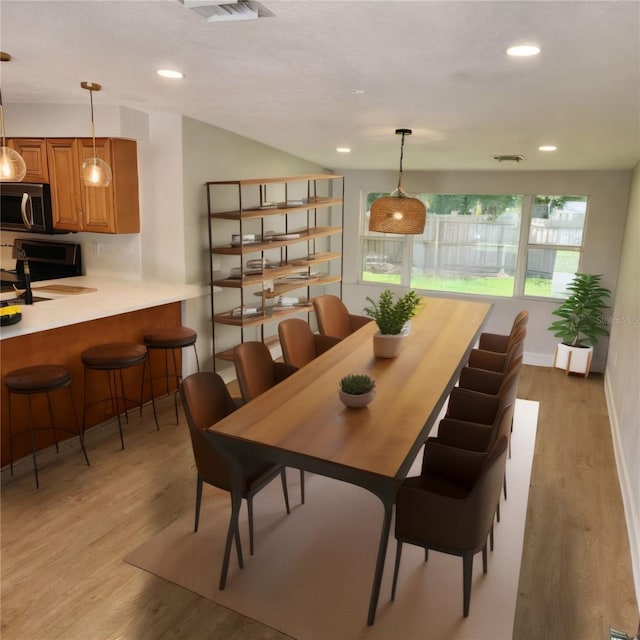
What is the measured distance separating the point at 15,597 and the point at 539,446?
349cm

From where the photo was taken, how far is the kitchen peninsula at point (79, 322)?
10.9ft

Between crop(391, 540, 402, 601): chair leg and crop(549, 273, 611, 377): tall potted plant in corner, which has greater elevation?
crop(549, 273, 611, 377): tall potted plant in corner

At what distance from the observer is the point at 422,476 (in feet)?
8.32

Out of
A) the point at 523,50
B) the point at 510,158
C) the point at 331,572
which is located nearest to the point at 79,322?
the point at 331,572

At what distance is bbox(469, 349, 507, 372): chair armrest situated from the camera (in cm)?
395

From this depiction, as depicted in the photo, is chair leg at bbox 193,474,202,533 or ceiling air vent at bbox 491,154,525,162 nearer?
chair leg at bbox 193,474,202,533

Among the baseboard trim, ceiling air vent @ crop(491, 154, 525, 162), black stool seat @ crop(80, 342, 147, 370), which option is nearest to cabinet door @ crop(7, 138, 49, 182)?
black stool seat @ crop(80, 342, 147, 370)

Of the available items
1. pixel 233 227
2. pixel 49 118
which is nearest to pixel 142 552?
pixel 233 227

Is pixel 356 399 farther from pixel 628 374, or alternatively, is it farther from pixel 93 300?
pixel 628 374

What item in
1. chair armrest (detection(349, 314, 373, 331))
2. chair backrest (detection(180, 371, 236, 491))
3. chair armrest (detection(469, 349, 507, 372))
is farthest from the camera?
chair armrest (detection(349, 314, 373, 331))

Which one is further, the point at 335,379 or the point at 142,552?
the point at 335,379

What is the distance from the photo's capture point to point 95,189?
453 centimetres

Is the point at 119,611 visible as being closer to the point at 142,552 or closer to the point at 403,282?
the point at 142,552

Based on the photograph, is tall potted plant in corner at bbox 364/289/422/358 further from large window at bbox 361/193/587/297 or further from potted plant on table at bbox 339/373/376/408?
large window at bbox 361/193/587/297
